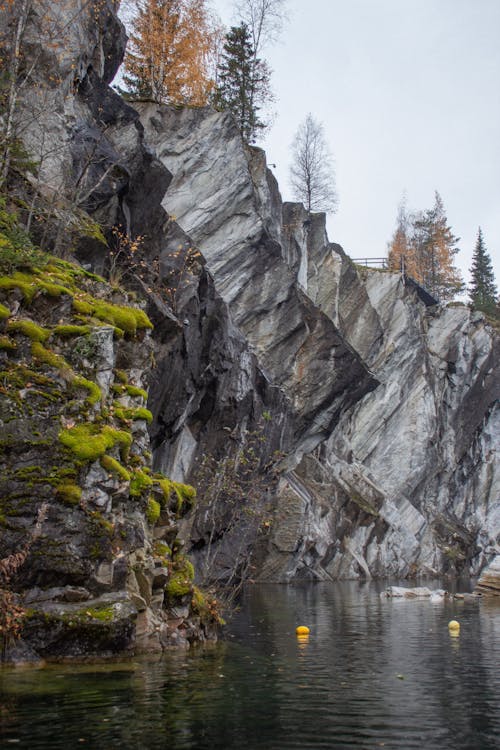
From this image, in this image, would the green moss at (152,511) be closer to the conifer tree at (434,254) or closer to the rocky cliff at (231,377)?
the rocky cliff at (231,377)

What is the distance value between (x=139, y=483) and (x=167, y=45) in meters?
30.4

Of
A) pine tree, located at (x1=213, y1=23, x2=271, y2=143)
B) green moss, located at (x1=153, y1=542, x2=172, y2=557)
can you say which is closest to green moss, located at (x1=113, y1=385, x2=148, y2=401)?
green moss, located at (x1=153, y1=542, x2=172, y2=557)

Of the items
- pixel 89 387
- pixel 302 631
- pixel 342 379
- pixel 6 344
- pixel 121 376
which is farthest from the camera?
pixel 342 379

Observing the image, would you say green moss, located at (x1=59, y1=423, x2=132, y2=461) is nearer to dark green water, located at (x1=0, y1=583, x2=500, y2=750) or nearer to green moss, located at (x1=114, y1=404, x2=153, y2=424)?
green moss, located at (x1=114, y1=404, x2=153, y2=424)

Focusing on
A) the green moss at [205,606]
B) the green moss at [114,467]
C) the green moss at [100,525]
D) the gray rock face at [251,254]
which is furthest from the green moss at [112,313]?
the gray rock face at [251,254]

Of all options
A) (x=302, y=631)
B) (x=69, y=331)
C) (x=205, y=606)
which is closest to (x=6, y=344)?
(x=69, y=331)

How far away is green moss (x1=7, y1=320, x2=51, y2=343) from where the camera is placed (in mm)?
13055

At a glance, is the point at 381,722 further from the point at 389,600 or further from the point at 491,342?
the point at 491,342

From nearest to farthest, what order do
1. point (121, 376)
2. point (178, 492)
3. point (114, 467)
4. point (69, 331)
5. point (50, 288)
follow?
point (114, 467)
point (69, 331)
point (50, 288)
point (121, 376)
point (178, 492)

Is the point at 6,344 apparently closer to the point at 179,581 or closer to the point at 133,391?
the point at 133,391

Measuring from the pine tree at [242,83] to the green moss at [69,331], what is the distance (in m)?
34.6

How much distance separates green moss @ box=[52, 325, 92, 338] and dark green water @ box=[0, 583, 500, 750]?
6226 mm

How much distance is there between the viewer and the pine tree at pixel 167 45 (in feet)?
120

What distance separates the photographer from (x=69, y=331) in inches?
538
